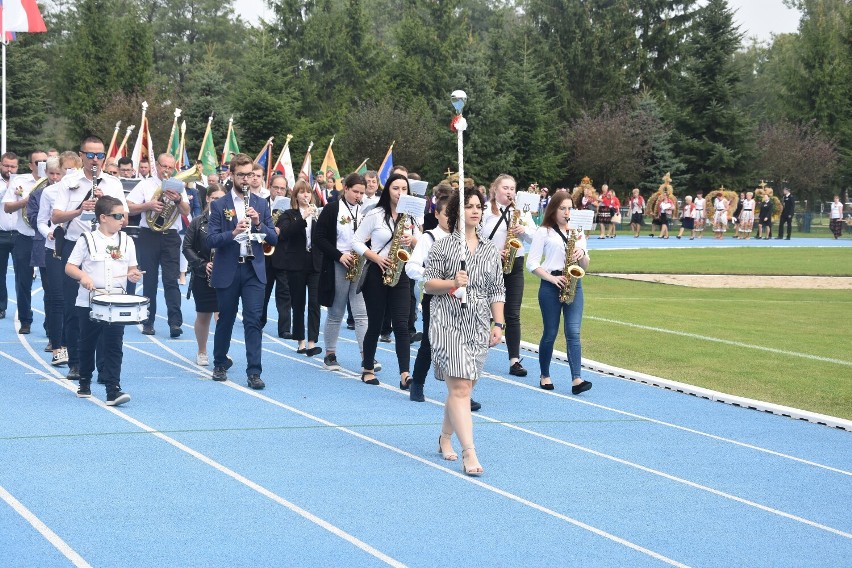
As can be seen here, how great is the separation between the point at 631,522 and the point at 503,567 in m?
1.21

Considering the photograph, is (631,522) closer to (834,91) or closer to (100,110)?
(100,110)

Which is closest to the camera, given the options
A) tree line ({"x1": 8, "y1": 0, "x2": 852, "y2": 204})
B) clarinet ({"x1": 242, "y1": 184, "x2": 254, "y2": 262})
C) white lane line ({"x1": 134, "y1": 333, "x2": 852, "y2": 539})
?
white lane line ({"x1": 134, "y1": 333, "x2": 852, "y2": 539})

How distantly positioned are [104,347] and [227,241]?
167 cm

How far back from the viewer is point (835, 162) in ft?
204

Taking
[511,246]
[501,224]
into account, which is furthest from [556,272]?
[501,224]

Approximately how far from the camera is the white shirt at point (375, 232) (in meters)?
11.5

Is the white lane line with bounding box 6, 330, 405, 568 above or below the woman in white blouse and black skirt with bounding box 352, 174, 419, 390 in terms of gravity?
below

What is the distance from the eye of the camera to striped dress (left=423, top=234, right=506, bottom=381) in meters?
8.07

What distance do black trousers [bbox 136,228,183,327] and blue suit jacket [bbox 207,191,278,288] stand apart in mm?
3567

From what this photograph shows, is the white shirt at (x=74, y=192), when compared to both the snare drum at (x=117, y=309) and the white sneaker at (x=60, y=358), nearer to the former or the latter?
the white sneaker at (x=60, y=358)

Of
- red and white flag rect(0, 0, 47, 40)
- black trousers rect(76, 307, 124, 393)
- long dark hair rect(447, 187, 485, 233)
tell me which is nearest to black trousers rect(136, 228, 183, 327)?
black trousers rect(76, 307, 124, 393)

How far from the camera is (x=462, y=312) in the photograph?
8.19 meters

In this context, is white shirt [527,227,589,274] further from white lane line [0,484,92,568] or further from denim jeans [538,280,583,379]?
white lane line [0,484,92,568]

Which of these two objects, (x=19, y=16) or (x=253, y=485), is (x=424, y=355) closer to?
(x=253, y=485)
